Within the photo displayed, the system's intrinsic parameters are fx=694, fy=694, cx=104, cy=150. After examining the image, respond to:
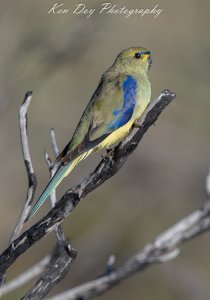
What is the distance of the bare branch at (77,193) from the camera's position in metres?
2.90

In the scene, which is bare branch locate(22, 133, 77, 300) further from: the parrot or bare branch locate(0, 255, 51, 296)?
the parrot

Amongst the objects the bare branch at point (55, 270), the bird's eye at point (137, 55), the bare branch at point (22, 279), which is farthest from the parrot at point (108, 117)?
the bare branch at point (22, 279)

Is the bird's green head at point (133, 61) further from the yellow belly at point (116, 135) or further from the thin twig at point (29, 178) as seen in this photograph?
the thin twig at point (29, 178)

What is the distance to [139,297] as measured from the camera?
7480 mm

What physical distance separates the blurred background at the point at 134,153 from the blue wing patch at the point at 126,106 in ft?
1.86

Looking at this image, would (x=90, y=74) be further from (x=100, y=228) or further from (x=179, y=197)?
(x=100, y=228)

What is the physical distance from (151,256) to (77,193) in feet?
3.37

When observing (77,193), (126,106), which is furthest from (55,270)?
(126,106)

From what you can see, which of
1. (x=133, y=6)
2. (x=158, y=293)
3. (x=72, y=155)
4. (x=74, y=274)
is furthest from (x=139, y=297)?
(x=133, y=6)

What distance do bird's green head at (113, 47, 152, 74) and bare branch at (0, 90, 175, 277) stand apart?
7.09 feet

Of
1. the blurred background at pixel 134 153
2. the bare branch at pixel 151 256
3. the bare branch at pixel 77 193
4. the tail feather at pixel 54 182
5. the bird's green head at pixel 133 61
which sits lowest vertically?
the blurred background at pixel 134 153

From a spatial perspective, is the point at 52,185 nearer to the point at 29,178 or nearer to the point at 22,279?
the point at 29,178

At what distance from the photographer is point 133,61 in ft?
19.0

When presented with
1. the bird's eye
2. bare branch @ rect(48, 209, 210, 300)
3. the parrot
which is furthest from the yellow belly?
bare branch @ rect(48, 209, 210, 300)
